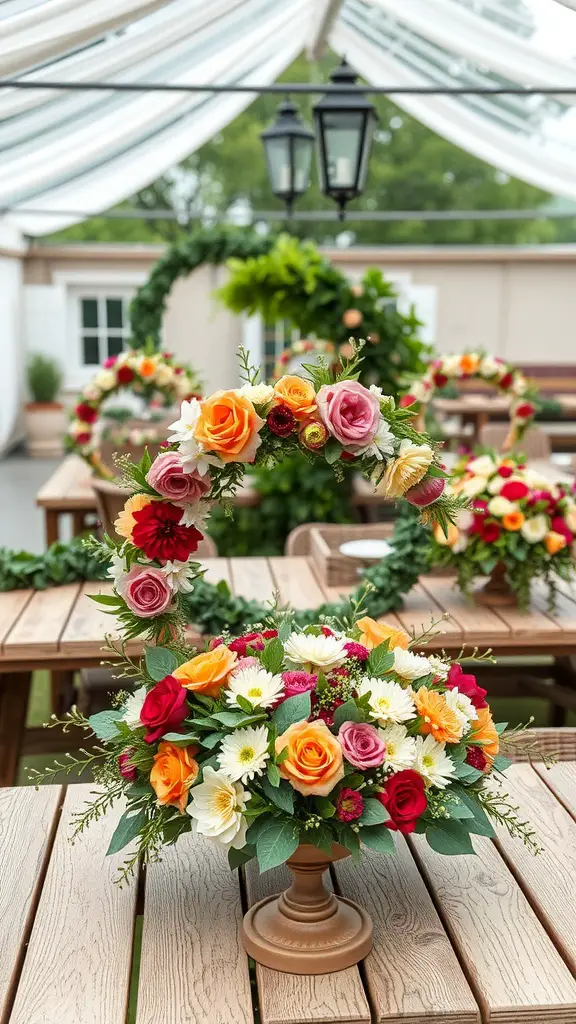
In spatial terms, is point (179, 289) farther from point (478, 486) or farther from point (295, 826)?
point (295, 826)

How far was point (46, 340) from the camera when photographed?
13500 mm

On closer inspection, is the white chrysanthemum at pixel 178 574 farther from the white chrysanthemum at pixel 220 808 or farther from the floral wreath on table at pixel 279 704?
the white chrysanthemum at pixel 220 808

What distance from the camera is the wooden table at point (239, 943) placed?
4.96ft

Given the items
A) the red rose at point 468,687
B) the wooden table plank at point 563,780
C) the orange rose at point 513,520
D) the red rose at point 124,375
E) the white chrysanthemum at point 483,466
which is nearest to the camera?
the red rose at point 468,687

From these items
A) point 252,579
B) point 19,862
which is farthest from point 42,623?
point 19,862

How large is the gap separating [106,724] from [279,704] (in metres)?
0.28

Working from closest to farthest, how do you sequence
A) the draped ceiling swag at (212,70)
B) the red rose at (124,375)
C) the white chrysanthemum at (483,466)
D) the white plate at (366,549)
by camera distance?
1. the white chrysanthemum at (483,466)
2. the white plate at (366,549)
3. the draped ceiling swag at (212,70)
4. the red rose at (124,375)

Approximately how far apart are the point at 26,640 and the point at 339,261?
11368 millimetres

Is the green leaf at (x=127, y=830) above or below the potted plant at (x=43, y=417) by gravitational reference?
above

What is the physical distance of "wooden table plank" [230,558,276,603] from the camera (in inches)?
138

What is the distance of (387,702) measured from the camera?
1.55 meters

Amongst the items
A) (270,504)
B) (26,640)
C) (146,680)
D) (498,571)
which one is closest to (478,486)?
(498,571)

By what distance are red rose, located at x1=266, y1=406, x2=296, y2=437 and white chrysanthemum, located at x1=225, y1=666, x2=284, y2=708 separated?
0.37m

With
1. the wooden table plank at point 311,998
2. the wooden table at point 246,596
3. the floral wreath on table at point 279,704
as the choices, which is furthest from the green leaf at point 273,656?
the wooden table at point 246,596
